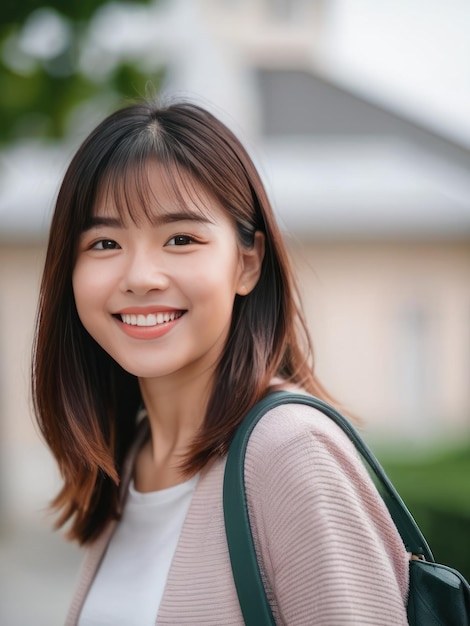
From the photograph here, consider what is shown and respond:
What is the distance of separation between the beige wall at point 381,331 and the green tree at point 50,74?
8.79m

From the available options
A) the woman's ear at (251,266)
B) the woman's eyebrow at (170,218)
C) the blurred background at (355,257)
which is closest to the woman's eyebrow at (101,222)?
the woman's eyebrow at (170,218)

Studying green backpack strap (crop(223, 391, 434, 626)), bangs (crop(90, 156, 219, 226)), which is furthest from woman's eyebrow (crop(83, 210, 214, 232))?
green backpack strap (crop(223, 391, 434, 626))

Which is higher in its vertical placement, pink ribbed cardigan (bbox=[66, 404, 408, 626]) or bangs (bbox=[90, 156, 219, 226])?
bangs (bbox=[90, 156, 219, 226])

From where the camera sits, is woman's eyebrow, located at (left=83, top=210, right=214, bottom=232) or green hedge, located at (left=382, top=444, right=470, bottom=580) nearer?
woman's eyebrow, located at (left=83, top=210, right=214, bottom=232)

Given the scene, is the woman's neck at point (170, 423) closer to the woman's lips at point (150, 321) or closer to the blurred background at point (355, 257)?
the woman's lips at point (150, 321)

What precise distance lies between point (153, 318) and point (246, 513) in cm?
48

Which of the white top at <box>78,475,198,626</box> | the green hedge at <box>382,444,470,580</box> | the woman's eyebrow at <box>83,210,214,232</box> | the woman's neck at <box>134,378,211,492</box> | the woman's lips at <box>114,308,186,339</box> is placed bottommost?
the green hedge at <box>382,444,470,580</box>

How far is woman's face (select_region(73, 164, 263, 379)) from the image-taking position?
1812 millimetres

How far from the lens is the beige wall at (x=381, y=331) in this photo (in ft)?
45.9

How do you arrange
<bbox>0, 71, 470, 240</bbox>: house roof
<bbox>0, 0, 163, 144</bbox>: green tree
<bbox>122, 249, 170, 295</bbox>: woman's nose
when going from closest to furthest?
<bbox>122, 249, 170, 295</bbox>: woman's nose
<bbox>0, 0, 163, 144</bbox>: green tree
<bbox>0, 71, 470, 240</bbox>: house roof

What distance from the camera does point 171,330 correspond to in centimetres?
186

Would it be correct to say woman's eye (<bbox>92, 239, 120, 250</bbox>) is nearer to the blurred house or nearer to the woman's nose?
the woman's nose

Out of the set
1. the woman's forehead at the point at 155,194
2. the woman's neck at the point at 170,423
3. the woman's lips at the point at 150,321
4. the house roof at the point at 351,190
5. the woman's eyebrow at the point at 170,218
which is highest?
the house roof at the point at 351,190

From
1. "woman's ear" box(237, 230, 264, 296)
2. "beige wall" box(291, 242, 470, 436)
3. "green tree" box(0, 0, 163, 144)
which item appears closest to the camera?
"woman's ear" box(237, 230, 264, 296)
